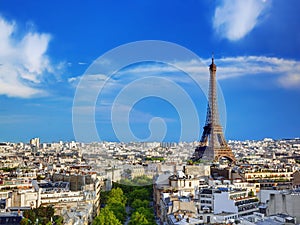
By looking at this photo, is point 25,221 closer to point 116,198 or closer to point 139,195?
point 116,198

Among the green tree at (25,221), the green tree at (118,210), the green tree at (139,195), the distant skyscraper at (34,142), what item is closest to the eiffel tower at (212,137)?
the green tree at (139,195)

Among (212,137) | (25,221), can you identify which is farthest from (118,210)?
(212,137)

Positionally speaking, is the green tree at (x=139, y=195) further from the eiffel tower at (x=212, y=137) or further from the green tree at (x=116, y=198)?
the eiffel tower at (x=212, y=137)

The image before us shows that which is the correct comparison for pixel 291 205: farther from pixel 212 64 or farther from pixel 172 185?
pixel 212 64

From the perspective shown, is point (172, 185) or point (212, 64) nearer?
point (172, 185)

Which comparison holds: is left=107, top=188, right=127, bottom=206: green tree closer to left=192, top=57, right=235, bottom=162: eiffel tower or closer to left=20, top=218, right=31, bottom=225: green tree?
left=20, top=218, right=31, bottom=225: green tree

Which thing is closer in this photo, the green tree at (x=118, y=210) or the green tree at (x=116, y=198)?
the green tree at (x=118, y=210)

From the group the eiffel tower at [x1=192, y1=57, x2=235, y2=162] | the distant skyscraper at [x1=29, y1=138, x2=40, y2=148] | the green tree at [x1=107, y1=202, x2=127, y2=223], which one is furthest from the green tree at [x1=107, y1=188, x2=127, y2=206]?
the distant skyscraper at [x1=29, y1=138, x2=40, y2=148]

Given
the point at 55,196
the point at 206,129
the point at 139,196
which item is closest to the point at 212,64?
the point at 206,129

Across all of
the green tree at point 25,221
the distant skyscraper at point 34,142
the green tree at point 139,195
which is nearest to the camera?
the green tree at point 25,221
